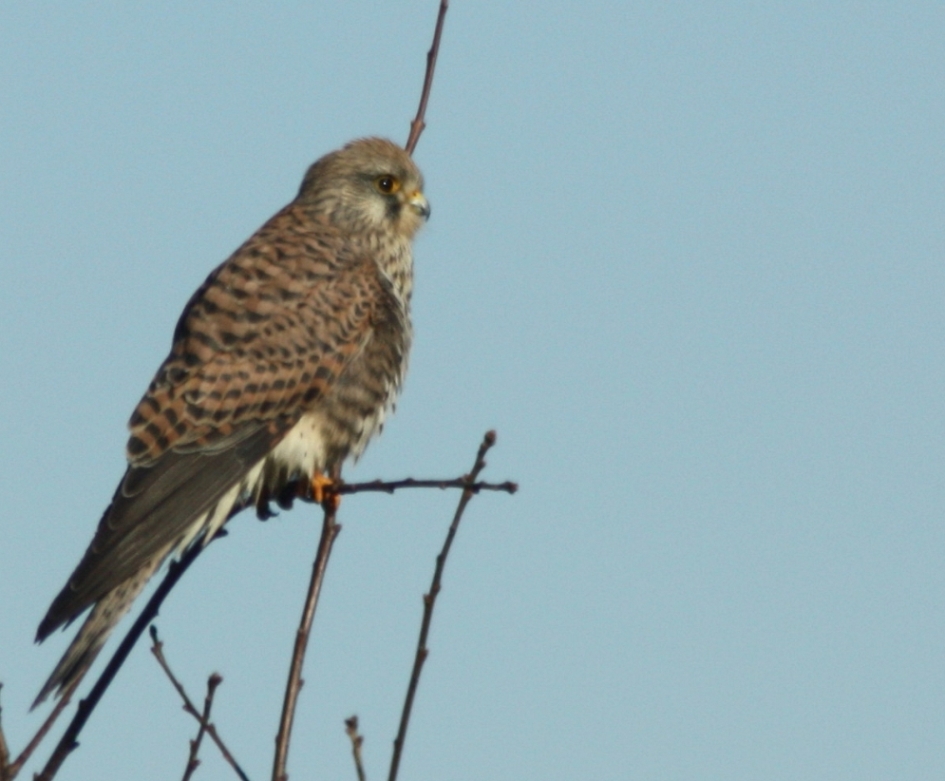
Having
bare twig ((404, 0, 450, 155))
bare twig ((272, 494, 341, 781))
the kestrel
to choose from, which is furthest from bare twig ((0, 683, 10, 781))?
bare twig ((404, 0, 450, 155))

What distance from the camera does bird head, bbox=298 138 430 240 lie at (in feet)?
19.2

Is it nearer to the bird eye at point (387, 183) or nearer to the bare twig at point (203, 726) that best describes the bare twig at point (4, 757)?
the bare twig at point (203, 726)

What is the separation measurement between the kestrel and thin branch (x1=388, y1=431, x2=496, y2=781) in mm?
1289

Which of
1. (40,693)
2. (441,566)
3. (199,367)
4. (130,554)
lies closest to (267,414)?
(199,367)

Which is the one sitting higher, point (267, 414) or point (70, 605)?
point (267, 414)

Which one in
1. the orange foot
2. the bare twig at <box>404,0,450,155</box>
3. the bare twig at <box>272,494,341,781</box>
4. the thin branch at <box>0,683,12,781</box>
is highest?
the bare twig at <box>404,0,450,155</box>

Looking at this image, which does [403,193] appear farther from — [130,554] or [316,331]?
[130,554]

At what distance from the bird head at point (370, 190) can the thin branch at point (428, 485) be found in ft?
6.28

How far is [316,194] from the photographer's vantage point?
6.01 m

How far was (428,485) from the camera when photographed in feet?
11.4

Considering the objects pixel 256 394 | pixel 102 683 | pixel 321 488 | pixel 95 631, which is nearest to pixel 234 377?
pixel 256 394

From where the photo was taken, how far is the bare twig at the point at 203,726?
319cm

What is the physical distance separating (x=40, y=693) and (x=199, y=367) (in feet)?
4.96

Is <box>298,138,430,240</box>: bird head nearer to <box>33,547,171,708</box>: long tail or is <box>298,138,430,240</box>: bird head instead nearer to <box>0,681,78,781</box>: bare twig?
<box>33,547,171,708</box>: long tail
